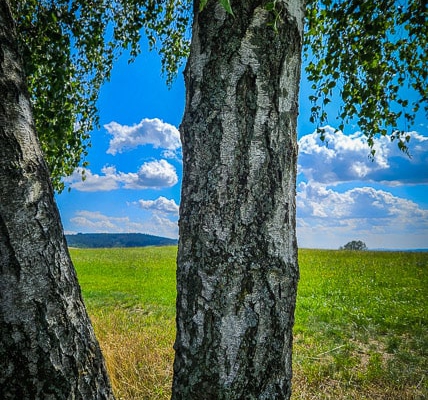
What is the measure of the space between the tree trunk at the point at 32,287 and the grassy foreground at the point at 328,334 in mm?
1641

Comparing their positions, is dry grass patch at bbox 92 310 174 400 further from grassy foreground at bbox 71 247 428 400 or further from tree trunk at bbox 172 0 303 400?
tree trunk at bbox 172 0 303 400

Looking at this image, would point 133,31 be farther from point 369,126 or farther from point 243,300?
point 243,300

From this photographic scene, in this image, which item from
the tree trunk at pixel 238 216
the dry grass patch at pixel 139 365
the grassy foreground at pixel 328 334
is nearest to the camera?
the tree trunk at pixel 238 216

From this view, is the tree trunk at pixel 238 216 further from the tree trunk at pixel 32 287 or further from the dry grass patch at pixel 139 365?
the dry grass patch at pixel 139 365

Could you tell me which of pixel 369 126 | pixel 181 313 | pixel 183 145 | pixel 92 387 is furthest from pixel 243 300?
pixel 369 126

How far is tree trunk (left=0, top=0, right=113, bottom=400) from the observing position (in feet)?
5.20

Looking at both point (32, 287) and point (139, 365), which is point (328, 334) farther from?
point (32, 287)

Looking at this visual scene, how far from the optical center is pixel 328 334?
5.90 m

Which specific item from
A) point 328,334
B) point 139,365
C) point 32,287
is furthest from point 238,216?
point 328,334

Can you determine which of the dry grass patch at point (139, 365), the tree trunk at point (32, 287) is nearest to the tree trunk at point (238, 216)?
the tree trunk at point (32, 287)

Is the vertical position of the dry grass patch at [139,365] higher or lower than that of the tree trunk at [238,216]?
lower

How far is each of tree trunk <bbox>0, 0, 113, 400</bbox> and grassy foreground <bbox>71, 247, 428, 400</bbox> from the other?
1.64 meters

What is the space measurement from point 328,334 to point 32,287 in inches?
214

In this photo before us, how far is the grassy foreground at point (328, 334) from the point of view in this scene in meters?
3.41
